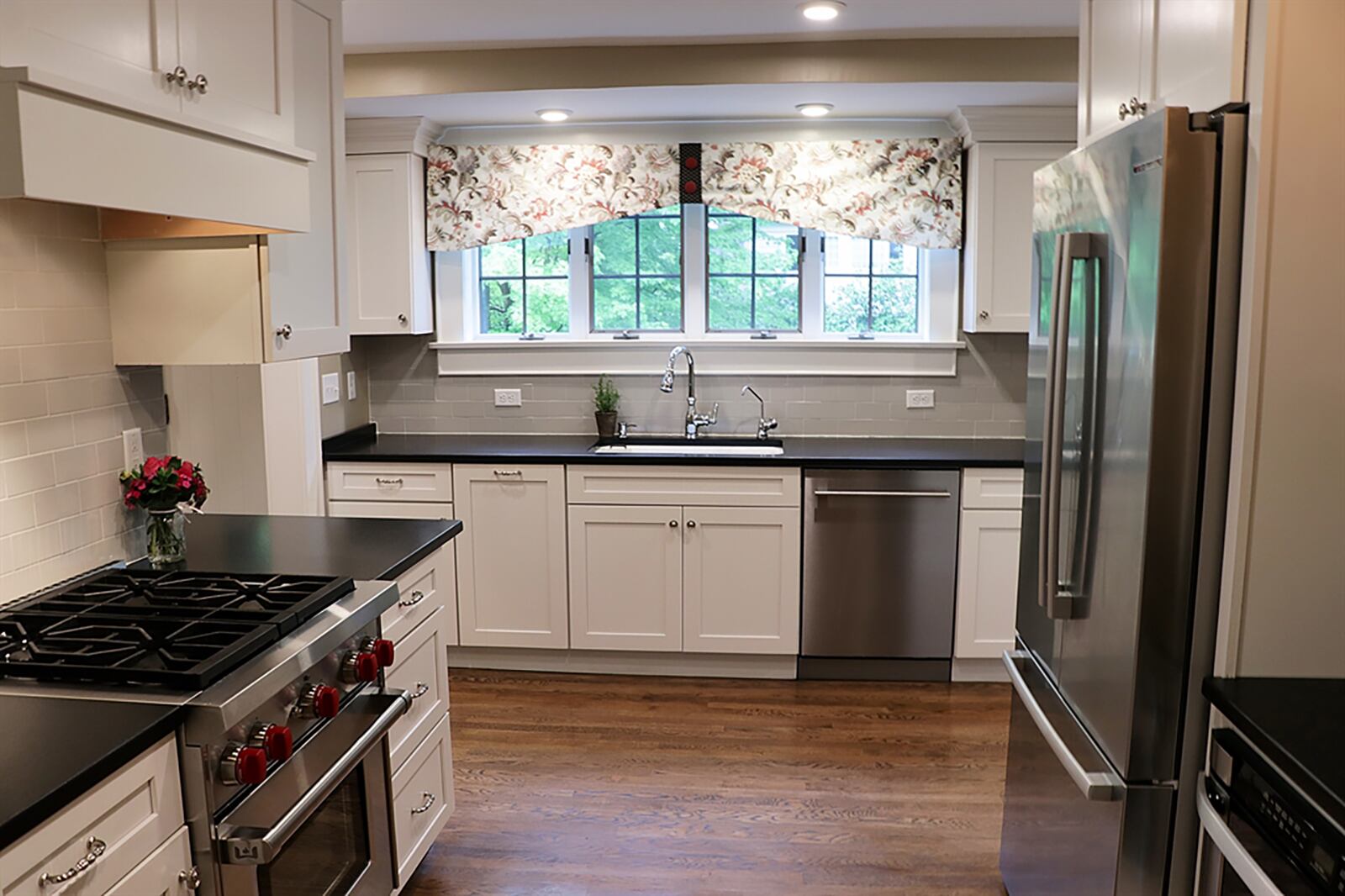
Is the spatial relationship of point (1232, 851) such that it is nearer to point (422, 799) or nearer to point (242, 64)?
point (422, 799)

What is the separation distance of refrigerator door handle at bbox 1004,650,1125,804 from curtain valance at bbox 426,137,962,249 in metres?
2.23

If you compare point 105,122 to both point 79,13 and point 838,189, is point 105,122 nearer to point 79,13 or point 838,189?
point 79,13

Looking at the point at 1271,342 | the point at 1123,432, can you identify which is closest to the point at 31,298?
the point at 1123,432

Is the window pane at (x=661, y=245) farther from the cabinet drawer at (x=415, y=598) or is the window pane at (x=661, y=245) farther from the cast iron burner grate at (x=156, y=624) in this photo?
the cast iron burner grate at (x=156, y=624)

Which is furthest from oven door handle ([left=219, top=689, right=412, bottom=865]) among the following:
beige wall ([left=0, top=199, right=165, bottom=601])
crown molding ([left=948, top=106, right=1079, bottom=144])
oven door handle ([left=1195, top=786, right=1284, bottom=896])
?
crown molding ([left=948, top=106, right=1079, bottom=144])

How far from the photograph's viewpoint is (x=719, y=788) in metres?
3.12

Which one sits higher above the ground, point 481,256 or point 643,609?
point 481,256

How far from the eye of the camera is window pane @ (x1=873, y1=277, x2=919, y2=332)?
439cm

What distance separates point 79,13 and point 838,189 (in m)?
2.99

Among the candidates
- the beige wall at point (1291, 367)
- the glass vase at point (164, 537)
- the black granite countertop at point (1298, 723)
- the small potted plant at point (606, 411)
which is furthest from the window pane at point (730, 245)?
the black granite countertop at point (1298, 723)

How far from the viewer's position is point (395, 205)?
4.15 metres

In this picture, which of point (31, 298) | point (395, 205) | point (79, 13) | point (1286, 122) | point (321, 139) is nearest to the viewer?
point (1286, 122)

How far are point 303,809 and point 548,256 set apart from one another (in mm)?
3111

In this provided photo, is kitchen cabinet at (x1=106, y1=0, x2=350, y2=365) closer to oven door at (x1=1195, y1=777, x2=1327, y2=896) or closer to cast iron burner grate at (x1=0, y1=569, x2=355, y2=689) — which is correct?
cast iron burner grate at (x1=0, y1=569, x2=355, y2=689)
